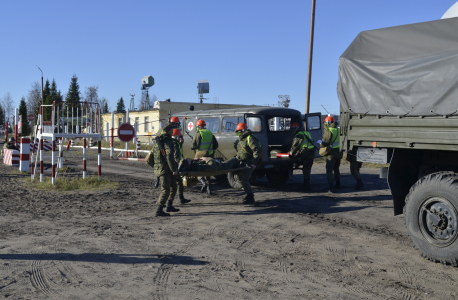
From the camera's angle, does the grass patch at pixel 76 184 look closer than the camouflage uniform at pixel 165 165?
No

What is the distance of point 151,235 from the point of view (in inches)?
255

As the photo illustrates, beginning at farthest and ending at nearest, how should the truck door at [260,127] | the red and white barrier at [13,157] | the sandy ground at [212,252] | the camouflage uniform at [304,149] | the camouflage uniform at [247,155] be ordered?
the red and white barrier at [13,157], the camouflage uniform at [304,149], the truck door at [260,127], the camouflage uniform at [247,155], the sandy ground at [212,252]

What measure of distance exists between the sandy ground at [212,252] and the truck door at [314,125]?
319 centimetres

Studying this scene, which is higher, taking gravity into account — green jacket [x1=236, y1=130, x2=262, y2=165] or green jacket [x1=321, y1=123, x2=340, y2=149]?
green jacket [x1=321, y1=123, x2=340, y2=149]

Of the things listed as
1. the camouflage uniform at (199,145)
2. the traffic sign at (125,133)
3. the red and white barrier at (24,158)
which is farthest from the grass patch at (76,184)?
the red and white barrier at (24,158)

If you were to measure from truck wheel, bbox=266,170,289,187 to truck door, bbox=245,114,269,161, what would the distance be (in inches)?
51.6

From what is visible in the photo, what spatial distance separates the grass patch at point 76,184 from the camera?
1109 centimetres

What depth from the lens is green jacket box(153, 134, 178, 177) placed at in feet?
25.8

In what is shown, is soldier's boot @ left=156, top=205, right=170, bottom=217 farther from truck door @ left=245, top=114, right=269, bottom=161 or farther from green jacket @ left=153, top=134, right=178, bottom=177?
truck door @ left=245, top=114, right=269, bottom=161

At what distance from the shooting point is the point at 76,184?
11516mm

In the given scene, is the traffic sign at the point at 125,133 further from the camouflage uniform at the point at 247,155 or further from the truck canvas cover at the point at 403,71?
the truck canvas cover at the point at 403,71

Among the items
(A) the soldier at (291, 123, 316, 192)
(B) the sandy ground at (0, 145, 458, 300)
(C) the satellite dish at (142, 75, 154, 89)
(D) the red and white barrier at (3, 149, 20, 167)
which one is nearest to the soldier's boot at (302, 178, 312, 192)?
(A) the soldier at (291, 123, 316, 192)

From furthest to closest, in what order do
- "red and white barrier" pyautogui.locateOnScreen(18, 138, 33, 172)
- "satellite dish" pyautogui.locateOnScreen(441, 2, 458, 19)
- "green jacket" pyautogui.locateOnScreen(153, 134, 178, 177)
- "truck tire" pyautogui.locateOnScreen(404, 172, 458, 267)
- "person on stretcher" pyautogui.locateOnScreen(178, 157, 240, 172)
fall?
"red and white barrier" pyautogui.locateOnScreen(18, 138, 33, 172) < "person on stretcher" pyautogui.locateOnScreen(178, 157, 240, 172) < "green jacket" pyautogui.locateOnScreen(153, 134, 178, 177) < "satellite dish" pyautogui.locateOnScreen(441, 2, 458, 19) < "truck tire" pyautogui.locateOnScreen(404, 172, 458, 267)

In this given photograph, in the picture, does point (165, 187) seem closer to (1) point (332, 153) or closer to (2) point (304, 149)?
(2) point (304, 149)
